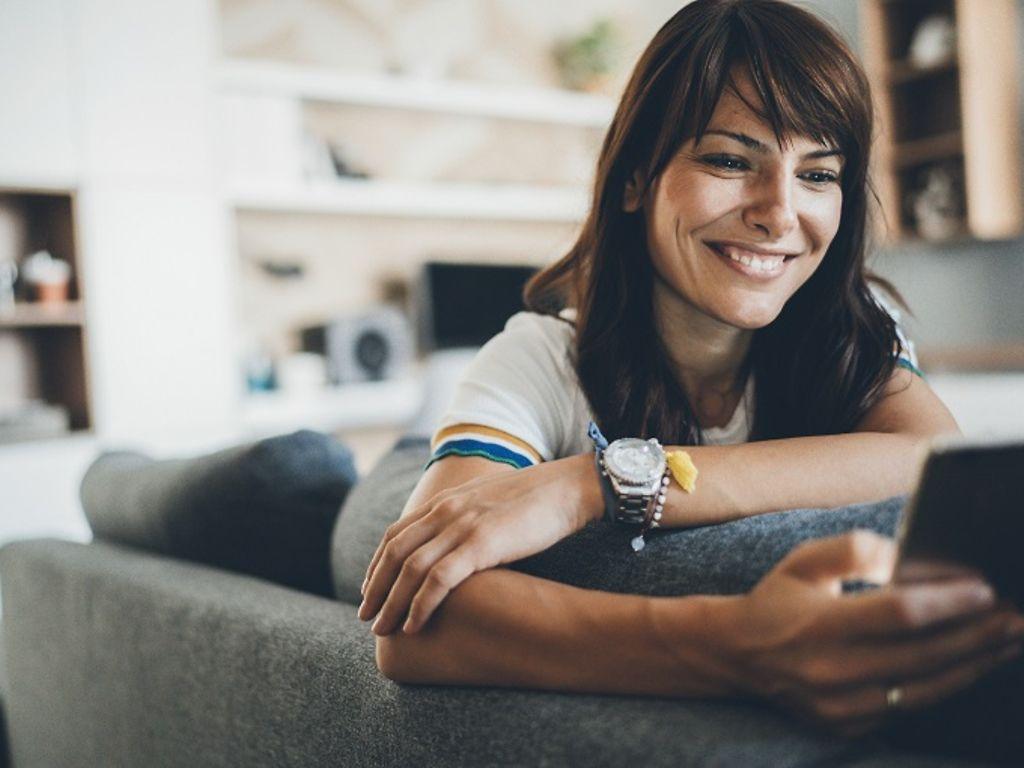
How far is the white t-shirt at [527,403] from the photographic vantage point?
995mm

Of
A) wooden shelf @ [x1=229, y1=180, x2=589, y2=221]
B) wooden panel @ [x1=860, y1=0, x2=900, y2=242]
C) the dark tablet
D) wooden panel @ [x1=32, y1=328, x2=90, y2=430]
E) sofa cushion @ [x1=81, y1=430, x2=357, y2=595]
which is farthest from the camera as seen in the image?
wooden panel @ [x1=860, y1=0, x2=900, y2=242]

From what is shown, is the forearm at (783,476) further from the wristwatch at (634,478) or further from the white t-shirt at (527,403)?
the white t-shirt at (527,403)

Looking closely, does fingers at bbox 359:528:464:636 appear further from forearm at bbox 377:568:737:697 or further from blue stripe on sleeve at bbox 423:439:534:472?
blue stripe on sleeve at bbox 423:439:534:472

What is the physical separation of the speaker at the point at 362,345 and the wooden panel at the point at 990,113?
2.75 metres

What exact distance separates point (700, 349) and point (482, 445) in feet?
1.16

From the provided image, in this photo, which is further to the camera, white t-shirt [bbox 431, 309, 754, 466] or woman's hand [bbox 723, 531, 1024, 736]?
white t-shirt [bbox 431, 309, 754, 466]

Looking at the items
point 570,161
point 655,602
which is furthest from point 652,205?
point 570,161

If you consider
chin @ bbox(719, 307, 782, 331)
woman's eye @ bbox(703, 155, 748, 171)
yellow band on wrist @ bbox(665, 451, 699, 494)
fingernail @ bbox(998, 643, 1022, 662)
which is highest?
woman's eye @ bbox(703, 155, 748, 171)

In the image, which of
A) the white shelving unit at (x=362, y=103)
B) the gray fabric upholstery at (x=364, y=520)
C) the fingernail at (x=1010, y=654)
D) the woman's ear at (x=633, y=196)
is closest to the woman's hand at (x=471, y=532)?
the gray fabric upholstery at (x=364, y=520)

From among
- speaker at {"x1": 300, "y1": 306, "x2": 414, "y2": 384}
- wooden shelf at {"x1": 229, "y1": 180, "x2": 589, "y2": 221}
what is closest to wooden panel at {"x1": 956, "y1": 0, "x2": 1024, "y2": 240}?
wooden shelf at {"x1": 229, "y1": 180, "x2": 589, "y2": 221}

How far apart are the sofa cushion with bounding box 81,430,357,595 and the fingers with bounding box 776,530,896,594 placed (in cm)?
76

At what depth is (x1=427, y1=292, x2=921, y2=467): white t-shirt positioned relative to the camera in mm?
995

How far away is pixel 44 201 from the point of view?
4062mm

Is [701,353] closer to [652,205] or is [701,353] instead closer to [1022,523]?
[652,205]
